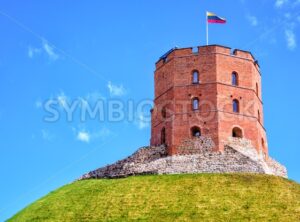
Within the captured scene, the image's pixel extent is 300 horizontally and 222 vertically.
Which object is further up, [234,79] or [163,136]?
[234,79]

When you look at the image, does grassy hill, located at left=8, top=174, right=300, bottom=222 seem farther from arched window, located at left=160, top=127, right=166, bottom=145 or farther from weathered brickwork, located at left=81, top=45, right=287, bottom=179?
arched window, located at left=160, top=127, right=166, bottom=145

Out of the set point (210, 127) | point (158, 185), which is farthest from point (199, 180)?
point (210, 127)

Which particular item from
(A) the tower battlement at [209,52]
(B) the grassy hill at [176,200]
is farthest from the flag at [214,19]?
(B) the grassy hill at [176,200]

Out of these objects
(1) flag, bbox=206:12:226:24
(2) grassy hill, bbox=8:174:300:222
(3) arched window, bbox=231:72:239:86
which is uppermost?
(1) flag, bbox=206:12:226:24

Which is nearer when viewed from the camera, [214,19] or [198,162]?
[198,162]

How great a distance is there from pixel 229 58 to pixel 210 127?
6032 millimetres

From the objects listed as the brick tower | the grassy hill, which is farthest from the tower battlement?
the grassy hill

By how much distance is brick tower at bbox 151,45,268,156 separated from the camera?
4597cm

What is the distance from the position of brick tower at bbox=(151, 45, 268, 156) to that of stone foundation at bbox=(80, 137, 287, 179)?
76cm

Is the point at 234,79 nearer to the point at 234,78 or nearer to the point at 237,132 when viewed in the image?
the point at 234,78

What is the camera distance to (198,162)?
1711 inches

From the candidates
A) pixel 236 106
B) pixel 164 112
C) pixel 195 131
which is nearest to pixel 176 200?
pixel 195 131

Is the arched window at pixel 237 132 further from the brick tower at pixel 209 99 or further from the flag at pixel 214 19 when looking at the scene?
the flag at pixel 214 19

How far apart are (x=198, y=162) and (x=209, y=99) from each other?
220 inches
